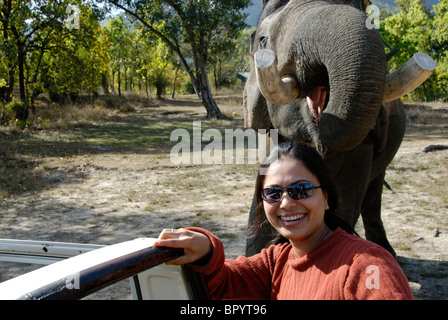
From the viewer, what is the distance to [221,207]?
812 centimetres

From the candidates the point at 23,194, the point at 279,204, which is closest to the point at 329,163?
the point at 279,204

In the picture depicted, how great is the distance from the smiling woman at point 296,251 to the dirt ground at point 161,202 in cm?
A: 272

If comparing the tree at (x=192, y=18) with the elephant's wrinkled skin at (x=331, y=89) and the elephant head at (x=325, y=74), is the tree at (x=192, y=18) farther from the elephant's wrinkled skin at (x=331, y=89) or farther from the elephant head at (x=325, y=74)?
the elephant head at (x=325, y=74)

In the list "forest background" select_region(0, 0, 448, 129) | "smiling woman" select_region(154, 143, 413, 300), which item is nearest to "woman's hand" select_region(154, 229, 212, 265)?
"smiling woman" select_region(154, 143, 413, 300)

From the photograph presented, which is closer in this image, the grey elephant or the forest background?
the grey elephant

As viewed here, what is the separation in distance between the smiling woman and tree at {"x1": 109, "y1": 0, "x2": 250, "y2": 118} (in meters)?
20.7

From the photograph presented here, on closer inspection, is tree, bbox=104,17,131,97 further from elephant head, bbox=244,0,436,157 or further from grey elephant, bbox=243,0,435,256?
elephant head, bbox=244,0,436,157

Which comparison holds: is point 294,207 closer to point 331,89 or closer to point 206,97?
point 331,89

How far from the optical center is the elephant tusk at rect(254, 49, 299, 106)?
3371mm

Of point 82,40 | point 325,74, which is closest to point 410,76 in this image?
point 325,74

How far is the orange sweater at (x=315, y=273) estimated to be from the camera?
1614mm

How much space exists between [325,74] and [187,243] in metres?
2.27

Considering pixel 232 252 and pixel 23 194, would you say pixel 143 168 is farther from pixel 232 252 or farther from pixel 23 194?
pixel 232 252

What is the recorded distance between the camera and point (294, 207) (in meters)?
1.98
